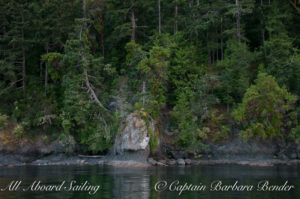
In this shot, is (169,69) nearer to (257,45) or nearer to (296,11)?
(257,45)

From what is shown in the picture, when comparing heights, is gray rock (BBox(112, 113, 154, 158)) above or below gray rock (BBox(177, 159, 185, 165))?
above

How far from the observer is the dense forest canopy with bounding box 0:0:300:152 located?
3328 centimetres

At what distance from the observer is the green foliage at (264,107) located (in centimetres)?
3142

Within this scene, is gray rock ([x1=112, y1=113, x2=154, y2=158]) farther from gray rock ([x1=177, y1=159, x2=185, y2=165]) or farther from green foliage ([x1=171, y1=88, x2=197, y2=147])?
green foliage ([x1=171, y1=88, x2=197, y2=147])

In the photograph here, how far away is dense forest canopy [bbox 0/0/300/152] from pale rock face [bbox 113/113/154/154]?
1.16 m

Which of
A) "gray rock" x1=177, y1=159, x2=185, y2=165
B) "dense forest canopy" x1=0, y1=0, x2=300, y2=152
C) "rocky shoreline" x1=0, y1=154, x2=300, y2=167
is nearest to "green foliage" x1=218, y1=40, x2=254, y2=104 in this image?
"dense forest canopy" x1=0, y1=0, x2=300, y2=152

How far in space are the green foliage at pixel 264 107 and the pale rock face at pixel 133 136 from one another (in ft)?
31.4

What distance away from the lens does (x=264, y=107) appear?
32.2 metres

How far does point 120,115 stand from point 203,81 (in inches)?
384

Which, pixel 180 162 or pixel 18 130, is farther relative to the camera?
pixel 18 130

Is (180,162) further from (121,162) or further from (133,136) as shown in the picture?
(121,162)

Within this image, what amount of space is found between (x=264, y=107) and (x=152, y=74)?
1217cm

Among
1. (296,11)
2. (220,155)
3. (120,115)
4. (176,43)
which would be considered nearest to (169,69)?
(176,43)

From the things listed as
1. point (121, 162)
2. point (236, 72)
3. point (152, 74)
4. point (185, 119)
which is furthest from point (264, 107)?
point (121, 162)
